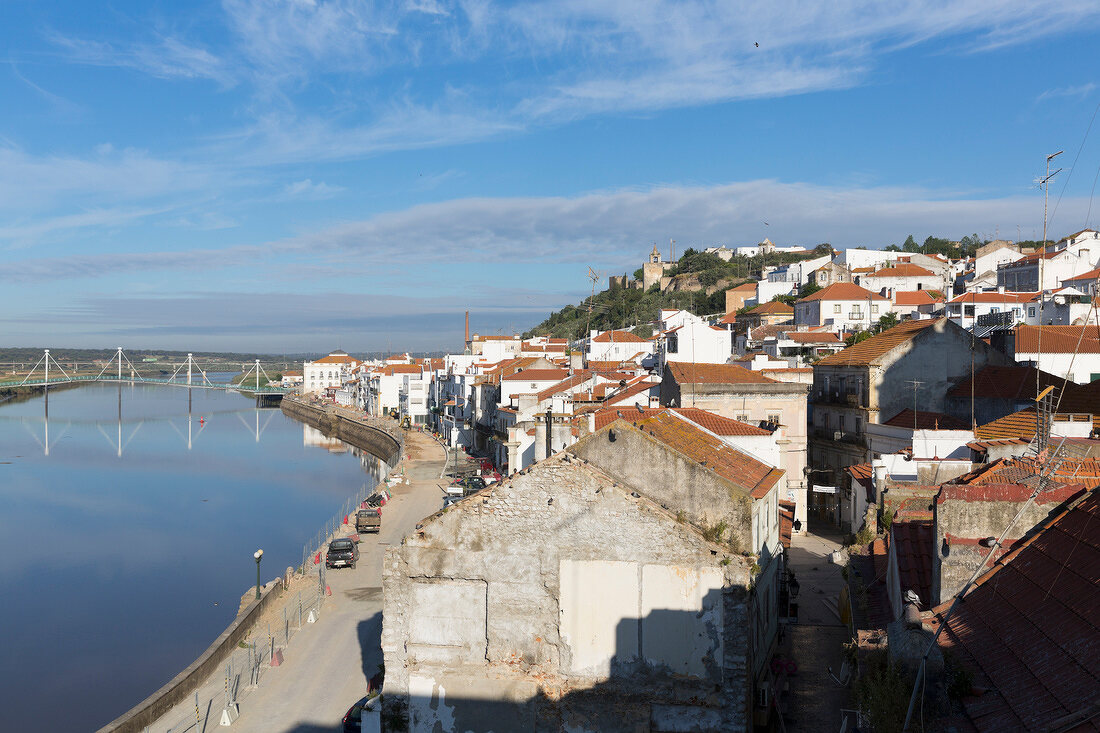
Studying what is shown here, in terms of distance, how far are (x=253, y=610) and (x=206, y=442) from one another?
254 ft

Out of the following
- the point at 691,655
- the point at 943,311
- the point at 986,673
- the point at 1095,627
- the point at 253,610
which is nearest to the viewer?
the point at 1095,627

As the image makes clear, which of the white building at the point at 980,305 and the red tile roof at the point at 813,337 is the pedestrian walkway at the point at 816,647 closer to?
the red tile roof at the point at 813,337

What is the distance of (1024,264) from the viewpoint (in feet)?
207

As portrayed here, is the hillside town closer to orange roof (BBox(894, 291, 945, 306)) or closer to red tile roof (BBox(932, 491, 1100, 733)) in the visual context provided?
red tile roof (BBox(932, 491, 1100, 733))

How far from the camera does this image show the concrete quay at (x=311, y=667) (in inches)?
610

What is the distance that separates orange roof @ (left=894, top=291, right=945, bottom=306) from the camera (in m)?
61.5

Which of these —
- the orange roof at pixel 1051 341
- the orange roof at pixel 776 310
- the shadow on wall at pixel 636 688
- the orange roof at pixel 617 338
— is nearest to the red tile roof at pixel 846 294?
the orange roof at pixel 776 310

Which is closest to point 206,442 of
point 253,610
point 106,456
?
point 106,456

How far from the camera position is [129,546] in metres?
40.5

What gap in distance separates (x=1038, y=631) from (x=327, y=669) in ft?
48.1

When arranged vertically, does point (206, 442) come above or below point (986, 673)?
below

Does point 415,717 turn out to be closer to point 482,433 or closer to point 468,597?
point 468,597

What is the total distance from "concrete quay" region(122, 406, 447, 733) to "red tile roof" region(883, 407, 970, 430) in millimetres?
17677

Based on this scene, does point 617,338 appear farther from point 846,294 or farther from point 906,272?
point 906,272
